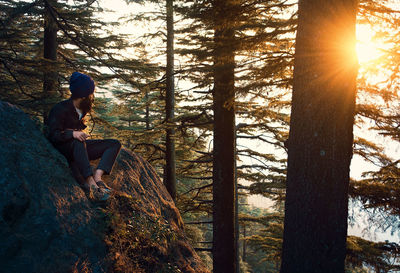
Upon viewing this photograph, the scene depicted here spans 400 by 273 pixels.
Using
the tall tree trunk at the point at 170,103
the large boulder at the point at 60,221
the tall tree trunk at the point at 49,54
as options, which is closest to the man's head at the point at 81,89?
the large boulder at the point at 60,221

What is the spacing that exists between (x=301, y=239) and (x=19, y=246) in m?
3.05

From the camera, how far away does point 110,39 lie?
11.1 metres

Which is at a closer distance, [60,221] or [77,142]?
[60,221]

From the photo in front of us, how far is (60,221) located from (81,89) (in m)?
1.87

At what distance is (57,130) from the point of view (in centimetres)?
356

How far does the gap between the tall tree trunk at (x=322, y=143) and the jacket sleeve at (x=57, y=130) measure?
10.0 ft

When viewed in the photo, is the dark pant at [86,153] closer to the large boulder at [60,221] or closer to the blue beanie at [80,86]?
the large boulder at [60,221]

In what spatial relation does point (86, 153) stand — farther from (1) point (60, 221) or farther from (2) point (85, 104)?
(1) point (60, 221)

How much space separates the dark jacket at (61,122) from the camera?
3559 millimetres

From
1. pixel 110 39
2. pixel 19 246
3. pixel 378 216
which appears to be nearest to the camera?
pixel 19 246

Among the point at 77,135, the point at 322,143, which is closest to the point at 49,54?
the point at 77,135

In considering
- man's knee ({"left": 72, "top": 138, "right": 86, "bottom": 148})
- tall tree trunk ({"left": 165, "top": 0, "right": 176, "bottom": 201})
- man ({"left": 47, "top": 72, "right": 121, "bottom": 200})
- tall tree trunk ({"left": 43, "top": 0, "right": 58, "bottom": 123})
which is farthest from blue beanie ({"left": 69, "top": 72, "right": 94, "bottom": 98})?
tall tree trunk ({"left": 165, "top": 0, "right": 176, "bottom": 201})

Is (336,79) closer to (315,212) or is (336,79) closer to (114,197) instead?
(315,212)

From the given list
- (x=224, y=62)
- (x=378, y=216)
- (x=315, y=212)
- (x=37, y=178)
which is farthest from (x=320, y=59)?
(x=378, y=216)
